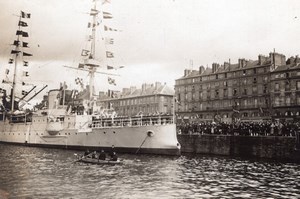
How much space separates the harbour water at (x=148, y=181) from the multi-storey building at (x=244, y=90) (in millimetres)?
31903

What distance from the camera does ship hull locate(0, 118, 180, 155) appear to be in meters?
31.0

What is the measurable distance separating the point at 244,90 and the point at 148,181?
1943 inches

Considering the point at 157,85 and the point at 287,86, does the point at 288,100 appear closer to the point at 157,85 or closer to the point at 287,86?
the point at 287,86

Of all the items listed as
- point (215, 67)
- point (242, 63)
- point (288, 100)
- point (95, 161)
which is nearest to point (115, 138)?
point (95, 161)

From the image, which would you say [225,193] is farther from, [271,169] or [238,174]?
[271,169]

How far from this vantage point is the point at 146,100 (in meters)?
82.9

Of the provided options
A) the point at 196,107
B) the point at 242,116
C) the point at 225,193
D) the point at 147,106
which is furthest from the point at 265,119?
the point at 225,193

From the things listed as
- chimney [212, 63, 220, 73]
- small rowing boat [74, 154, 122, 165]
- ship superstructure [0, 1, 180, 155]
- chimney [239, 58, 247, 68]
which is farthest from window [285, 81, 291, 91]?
small rowing boat [74, 154, 122, 165]

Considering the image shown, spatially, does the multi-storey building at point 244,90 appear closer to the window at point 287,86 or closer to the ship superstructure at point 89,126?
the window at point 287,86

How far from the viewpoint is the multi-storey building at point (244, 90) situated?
5585 centimetres

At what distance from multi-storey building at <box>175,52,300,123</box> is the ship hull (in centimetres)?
2483

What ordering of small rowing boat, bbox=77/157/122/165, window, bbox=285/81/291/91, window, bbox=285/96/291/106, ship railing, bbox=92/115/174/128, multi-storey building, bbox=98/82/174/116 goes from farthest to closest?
multi-storey building, bbox=98/82/174/116
window, bbox=285/81/291/91
window, bbox=285/96/291/106
ship railing, bbox=92/115/174/128
small rowing boat, bbox=77/157/122/165

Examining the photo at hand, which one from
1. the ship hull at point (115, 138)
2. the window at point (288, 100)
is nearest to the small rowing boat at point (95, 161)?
the ship hull at point (115, 138)

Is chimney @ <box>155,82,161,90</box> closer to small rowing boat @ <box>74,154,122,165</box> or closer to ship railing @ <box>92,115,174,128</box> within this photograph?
ship railing @ <box>92,115,174,128</box>
